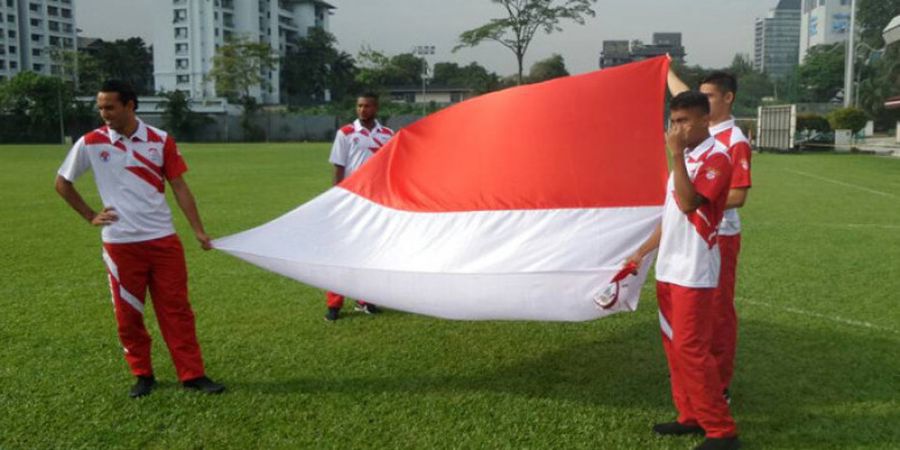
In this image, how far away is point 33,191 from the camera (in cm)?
1744

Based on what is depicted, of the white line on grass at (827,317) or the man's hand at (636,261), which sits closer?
the man's hand at (636,261)

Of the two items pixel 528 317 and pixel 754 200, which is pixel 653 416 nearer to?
pixel 528 317

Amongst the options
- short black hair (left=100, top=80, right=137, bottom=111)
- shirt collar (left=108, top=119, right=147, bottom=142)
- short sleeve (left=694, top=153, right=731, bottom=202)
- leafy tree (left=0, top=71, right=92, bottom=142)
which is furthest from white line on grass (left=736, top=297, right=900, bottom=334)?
leafy tree (left=0, top=71, right=92, bottom=142)

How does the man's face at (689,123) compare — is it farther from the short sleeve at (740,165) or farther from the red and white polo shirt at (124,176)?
the red and white polo shirt at (124,176)

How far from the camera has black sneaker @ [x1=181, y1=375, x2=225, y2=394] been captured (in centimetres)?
455

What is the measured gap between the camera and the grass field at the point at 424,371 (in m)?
4.00

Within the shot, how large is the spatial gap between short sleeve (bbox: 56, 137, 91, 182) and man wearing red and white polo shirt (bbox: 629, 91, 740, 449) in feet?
11.1

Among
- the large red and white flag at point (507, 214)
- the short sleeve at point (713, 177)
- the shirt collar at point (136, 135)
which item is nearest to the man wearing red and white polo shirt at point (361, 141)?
the large red and white flag at point (507, 214)

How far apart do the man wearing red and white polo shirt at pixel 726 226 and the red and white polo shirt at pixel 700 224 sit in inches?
20.4

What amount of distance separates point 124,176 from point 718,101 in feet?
11.6

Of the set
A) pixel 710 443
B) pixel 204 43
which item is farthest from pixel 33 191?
pixel 204 43

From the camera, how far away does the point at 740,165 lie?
3.93 metres

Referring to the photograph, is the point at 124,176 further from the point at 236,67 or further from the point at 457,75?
the point at 457,75

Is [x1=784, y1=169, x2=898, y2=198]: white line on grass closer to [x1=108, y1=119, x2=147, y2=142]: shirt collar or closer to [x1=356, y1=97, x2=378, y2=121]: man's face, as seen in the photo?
[x1=356, y1=97, x2=378, y2=121]: man's face
